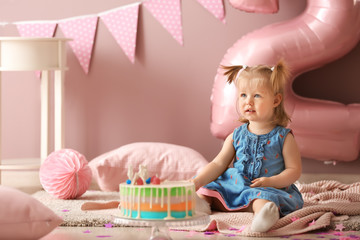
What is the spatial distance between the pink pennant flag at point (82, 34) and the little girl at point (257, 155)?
1.12m

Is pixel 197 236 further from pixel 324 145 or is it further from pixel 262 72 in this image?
pixel 324 145

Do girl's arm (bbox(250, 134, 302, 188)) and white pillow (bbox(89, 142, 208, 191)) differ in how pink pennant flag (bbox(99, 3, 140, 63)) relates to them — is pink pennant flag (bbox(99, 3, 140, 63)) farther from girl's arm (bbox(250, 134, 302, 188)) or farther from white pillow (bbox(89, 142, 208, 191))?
girl's arm (bbox(250, 134, 302, 188))

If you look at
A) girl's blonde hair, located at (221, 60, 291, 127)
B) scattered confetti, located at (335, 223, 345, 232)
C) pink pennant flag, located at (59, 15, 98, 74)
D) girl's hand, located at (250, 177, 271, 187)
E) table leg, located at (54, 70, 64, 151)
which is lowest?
scattered confetti, located at (335, 223, 345, 232)

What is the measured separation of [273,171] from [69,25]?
1.46 meters

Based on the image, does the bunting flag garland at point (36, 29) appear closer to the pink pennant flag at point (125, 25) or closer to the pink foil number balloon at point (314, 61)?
the pink pennant flag at point (125, 25)

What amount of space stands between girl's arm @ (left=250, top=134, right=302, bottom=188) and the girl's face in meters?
0.12

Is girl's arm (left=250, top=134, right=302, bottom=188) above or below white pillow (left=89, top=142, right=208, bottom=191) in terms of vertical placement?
above

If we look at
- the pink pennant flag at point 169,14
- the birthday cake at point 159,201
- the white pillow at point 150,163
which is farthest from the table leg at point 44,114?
the birthday cake at point 159,201

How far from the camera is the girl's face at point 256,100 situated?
2191mm

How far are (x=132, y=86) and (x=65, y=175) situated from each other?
76cm

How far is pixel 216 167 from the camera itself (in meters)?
2.28

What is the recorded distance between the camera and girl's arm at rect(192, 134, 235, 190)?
7.32ft

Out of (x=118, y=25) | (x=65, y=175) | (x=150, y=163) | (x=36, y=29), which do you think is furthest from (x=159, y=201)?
(x=36, y=29)

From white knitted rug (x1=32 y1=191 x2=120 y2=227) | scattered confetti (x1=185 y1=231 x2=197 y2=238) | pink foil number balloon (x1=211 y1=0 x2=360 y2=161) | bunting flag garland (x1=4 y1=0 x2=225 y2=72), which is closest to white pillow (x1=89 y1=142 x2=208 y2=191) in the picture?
white knitted rug (x1=32 y1=191 x2=120 y2=227)
